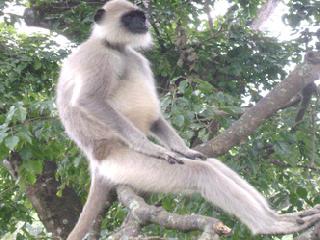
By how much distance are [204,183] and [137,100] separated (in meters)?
0.81

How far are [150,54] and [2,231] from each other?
2.31m

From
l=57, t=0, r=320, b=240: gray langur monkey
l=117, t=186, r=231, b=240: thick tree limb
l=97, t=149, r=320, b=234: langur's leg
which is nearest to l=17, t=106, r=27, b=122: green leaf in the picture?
l=57, t=0, r=320, b=240: gray langur monkey

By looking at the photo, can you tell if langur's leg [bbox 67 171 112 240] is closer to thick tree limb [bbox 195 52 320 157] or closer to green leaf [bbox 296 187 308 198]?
thick tree limb [bbox 195 52 320 157]

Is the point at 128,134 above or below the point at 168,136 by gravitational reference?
above

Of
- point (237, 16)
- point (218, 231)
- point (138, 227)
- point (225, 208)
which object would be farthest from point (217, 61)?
point (218, 231)

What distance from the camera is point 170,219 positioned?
2.28 meters

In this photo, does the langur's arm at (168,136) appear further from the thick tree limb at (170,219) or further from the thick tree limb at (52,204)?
the thick tree limb at (52,204)

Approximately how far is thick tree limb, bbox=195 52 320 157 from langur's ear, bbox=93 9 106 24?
1209 millimetres

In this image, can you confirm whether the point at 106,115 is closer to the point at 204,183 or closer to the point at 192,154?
the point at 192,154

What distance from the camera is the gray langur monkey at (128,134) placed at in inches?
116

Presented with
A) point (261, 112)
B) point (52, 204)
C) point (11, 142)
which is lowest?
point (52, 204)

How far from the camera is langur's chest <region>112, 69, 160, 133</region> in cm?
355

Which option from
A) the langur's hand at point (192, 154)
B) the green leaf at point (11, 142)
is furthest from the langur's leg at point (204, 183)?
the green leaf at point (11, 142)

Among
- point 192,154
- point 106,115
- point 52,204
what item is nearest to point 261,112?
point 192,154
